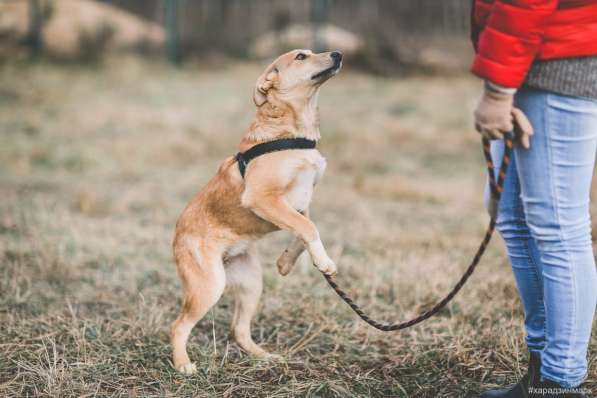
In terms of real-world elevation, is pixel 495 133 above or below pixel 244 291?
above

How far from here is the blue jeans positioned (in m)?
1.86

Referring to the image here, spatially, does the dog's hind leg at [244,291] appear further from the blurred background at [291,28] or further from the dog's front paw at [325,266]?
the blurred background at [291,28]

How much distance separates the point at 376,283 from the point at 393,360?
890 mm

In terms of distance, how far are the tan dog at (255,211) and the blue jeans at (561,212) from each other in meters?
0.83

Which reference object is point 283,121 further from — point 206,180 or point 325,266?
point 206,180

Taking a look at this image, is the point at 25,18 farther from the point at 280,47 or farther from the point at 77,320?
the point at 77,320

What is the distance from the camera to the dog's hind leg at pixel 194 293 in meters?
2.58

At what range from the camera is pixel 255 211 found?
257 centimetres

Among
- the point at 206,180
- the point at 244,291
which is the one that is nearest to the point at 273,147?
the point at 244,291

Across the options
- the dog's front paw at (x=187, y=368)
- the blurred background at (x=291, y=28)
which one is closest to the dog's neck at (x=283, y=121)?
the dog's front paw at (x=187, y=368)

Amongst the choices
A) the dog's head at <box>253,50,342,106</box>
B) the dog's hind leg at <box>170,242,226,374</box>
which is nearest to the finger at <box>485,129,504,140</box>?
the dog's head at <box>253,50,342,106</box>

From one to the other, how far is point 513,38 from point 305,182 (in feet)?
3.59

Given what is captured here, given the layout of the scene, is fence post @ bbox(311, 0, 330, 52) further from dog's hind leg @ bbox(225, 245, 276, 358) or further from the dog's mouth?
dog's hind leg @ bbox(225, 245, 276, 358)

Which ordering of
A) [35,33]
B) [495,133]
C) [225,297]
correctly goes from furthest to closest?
[35,33] < [225,297] < [495,133]
